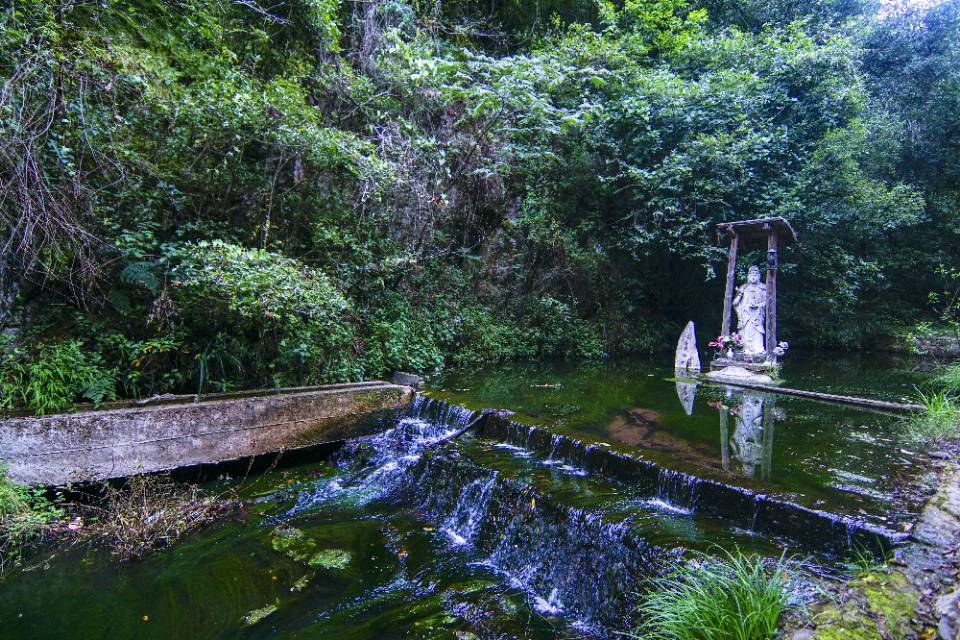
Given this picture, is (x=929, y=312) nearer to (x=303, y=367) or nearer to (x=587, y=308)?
(x=587, y=308)

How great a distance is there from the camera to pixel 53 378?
4.61m

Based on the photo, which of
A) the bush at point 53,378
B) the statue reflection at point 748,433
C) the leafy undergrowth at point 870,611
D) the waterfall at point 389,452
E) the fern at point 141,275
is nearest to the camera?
the leafy undergrowth at point 870,611

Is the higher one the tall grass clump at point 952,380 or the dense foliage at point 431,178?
the dense foliage at point 431,178

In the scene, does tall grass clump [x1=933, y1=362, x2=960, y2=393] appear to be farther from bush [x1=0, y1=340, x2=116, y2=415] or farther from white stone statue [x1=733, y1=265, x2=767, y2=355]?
bush [x1=0, y1=340, x2=116, y2=415]

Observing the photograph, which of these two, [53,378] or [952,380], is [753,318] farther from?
[53,378]

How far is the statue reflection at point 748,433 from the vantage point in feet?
13.9

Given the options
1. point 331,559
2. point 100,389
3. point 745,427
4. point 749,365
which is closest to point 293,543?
point 331,559

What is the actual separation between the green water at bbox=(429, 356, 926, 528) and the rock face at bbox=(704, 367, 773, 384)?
19.6 inches

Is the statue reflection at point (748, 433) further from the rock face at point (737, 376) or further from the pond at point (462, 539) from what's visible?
the rock face at point (737, 376)

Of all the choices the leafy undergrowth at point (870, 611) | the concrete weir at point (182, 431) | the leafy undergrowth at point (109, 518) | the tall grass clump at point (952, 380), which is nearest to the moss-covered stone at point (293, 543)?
the leafy undergrowth at point (109, 518)

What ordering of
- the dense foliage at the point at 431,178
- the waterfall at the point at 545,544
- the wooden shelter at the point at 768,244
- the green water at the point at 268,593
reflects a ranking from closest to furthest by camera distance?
the green water at the point at 268,593, the waterfall at the point at 545,544, the dense foliage at the point at 431,178, the wooden shelter at the point at 768,244

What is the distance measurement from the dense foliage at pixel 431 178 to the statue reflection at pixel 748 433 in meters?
5.07

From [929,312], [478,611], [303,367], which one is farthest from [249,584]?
[929,312]

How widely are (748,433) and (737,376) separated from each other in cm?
410
